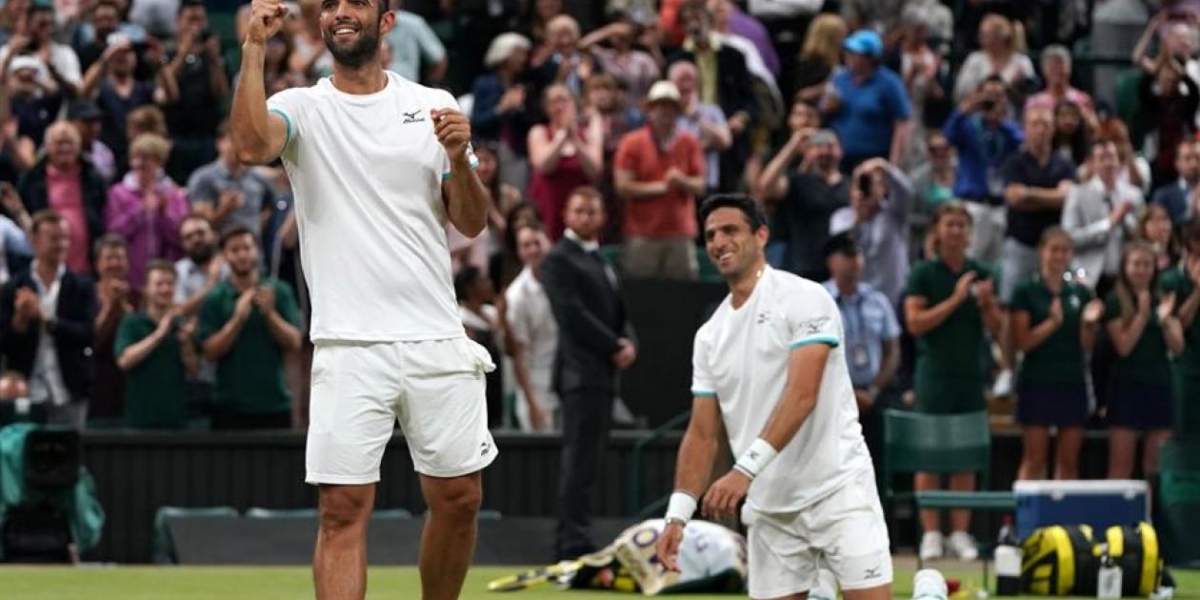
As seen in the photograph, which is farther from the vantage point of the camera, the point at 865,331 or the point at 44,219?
the point at 865,331

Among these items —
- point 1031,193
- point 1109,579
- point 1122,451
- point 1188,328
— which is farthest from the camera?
point 1031,193

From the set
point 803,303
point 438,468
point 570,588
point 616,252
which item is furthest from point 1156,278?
point 438,468

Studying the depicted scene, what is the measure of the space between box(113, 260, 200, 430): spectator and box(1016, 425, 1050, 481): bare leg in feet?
17.4

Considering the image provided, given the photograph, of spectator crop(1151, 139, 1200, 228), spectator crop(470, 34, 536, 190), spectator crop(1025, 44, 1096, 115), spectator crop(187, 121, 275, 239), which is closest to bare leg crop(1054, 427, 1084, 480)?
spectator crop(1151, 139, 1200, 228)

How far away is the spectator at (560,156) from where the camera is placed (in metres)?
18.8

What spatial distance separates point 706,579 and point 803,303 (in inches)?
199

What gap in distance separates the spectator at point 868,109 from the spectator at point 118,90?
5.06m

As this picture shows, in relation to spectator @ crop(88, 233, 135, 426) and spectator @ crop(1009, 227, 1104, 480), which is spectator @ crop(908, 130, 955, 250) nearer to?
spectator @ crop(1009, 227, 1104, 480)

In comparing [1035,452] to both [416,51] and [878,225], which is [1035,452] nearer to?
[878,225]

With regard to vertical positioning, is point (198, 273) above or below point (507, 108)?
below

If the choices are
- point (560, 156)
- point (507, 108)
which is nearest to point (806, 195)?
point (560, 156)

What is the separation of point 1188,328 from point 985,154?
4470mm

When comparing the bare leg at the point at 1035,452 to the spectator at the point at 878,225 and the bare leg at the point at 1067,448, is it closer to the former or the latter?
the bare leg at the point at 1067,448

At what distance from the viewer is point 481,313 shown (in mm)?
17672
